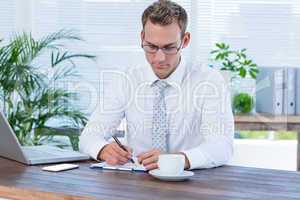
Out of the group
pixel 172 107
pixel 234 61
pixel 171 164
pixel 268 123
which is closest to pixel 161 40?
pixel 172 107

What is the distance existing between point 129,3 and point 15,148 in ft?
8.65

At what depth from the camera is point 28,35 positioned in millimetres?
4645

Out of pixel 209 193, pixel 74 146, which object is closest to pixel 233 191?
pixel 209 193

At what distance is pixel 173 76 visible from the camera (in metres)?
2.55

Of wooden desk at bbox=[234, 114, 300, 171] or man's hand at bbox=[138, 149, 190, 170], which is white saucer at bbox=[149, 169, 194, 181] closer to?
man's hand at bbox=[138, 149, 190, 170]

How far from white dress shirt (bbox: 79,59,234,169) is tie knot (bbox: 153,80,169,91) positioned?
2 cm

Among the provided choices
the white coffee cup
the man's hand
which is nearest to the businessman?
the man's hand

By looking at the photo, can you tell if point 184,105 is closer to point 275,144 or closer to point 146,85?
point 146,85

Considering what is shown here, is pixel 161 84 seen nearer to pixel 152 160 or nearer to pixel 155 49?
pixel 155 49

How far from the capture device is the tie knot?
2514mm

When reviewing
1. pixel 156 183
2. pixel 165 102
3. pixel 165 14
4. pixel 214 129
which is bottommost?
pixel 156 183

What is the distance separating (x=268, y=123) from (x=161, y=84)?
1701 mm

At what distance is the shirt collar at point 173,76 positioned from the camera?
254cm

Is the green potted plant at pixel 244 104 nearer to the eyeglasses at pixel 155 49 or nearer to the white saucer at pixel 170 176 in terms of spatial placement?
the eyeglasses at pixel 155 49
